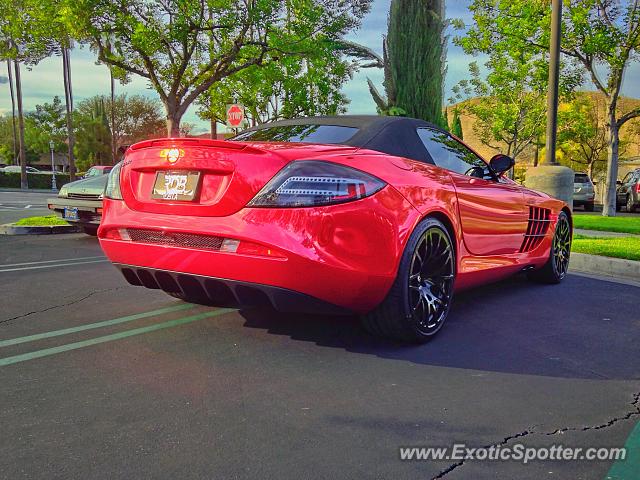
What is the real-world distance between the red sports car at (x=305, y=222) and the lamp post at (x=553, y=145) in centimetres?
657

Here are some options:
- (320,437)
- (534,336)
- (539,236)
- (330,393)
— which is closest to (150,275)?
(330,393)

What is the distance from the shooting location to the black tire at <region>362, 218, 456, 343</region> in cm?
342

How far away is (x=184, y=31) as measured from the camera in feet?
54.1

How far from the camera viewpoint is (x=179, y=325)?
13.1ft

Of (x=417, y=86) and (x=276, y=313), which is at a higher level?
(x=417, y=86)

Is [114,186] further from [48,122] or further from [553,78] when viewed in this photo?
[48,122]

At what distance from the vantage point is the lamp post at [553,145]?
9828 mm

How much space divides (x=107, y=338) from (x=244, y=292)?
3.41ft

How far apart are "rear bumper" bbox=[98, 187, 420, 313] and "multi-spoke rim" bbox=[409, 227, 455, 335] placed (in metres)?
0.24

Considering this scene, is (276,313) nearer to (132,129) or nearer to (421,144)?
Answer: (421,144)

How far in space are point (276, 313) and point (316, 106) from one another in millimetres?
30486

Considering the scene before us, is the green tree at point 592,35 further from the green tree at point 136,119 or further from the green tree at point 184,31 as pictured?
the green tree at point 136,119

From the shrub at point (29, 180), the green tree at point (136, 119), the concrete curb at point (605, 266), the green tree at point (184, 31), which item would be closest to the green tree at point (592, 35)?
the green tree at point (184, 31)

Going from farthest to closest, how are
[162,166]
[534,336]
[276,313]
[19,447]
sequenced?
[276,313] → [534,336] → [162,166] → [19,447]
